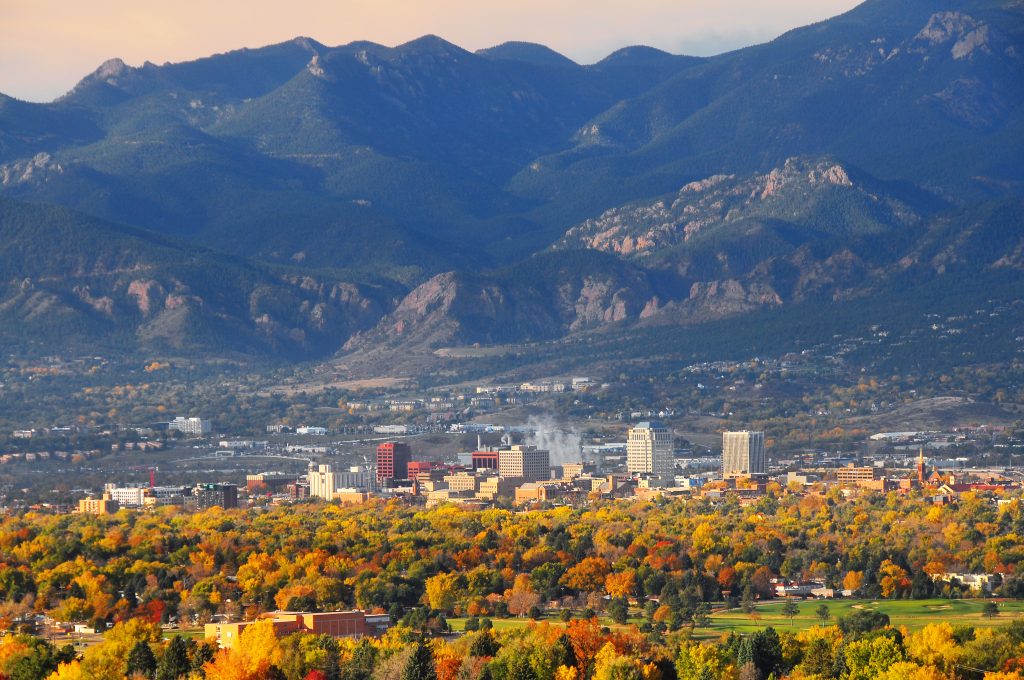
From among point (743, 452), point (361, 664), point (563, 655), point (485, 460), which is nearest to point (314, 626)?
point (361, 664)

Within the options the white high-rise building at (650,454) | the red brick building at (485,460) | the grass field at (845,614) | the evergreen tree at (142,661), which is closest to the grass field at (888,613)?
the grass field at (845,614)

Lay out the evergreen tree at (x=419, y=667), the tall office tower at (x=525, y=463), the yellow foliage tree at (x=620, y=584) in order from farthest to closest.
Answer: the tall office tower at (x=525, y=463)
the yellow foliage tree at (x=620, y=584)
the evergreen tree at (x=419, y=667)

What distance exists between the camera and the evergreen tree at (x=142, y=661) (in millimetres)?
86438

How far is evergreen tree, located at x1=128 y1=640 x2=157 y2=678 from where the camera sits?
86438 millimetres

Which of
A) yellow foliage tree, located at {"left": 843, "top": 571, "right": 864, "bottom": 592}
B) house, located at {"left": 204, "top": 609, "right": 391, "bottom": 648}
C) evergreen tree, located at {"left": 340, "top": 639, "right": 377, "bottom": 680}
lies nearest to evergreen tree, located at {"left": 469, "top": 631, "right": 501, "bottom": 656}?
evergreen tree, located at {"left": 340, "top": 639, "right": 377, "bottom": 680}

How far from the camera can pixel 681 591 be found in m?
109

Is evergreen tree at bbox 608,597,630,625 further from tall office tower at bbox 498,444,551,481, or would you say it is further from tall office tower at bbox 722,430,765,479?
tall office tower at bbox 498,444,551,481

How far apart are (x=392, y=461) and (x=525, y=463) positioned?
29.9 ft

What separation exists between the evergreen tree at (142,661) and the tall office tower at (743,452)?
103m

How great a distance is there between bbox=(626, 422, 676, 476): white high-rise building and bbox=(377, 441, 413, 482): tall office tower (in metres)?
15.3

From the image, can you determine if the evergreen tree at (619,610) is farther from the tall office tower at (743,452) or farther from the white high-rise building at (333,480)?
the tall office tower at (743,452)

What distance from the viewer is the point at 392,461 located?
194 m

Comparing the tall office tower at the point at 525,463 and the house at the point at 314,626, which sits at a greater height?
the tall office tower at the point at 525,463

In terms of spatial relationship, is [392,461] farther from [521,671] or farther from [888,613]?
[521,671]
